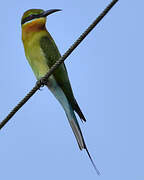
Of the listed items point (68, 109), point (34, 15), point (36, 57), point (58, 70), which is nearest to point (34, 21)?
point (34, 15)

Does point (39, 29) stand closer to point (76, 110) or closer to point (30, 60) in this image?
point (30, 60)

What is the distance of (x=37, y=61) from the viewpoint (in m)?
3.36

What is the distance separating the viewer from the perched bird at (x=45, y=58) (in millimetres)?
3170

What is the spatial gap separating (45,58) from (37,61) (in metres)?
0.07

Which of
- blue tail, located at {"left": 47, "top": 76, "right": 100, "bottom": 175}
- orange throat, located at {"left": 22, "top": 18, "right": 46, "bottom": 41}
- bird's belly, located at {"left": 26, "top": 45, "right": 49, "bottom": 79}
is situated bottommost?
blue tail, located at {"left": 47, "top": 76, "right": 100, "bottom": 175}

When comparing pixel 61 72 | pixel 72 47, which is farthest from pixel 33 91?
pixel 61 72

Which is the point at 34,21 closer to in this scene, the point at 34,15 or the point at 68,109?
the point at 34,15

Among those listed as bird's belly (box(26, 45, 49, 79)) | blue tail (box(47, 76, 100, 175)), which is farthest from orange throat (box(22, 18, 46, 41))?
blue tail (box(47, 76, 100, 175))

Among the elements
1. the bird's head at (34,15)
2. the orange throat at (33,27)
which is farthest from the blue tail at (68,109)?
the bird's head at (34,15)

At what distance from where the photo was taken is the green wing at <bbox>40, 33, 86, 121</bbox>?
3.19 meters

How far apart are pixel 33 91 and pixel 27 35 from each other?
127 cm

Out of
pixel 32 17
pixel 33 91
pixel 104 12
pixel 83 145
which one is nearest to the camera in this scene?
pixel 104 12

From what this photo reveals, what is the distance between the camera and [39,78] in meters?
3.33

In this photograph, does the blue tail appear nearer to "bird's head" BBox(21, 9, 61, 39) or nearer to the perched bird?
the perched bird
